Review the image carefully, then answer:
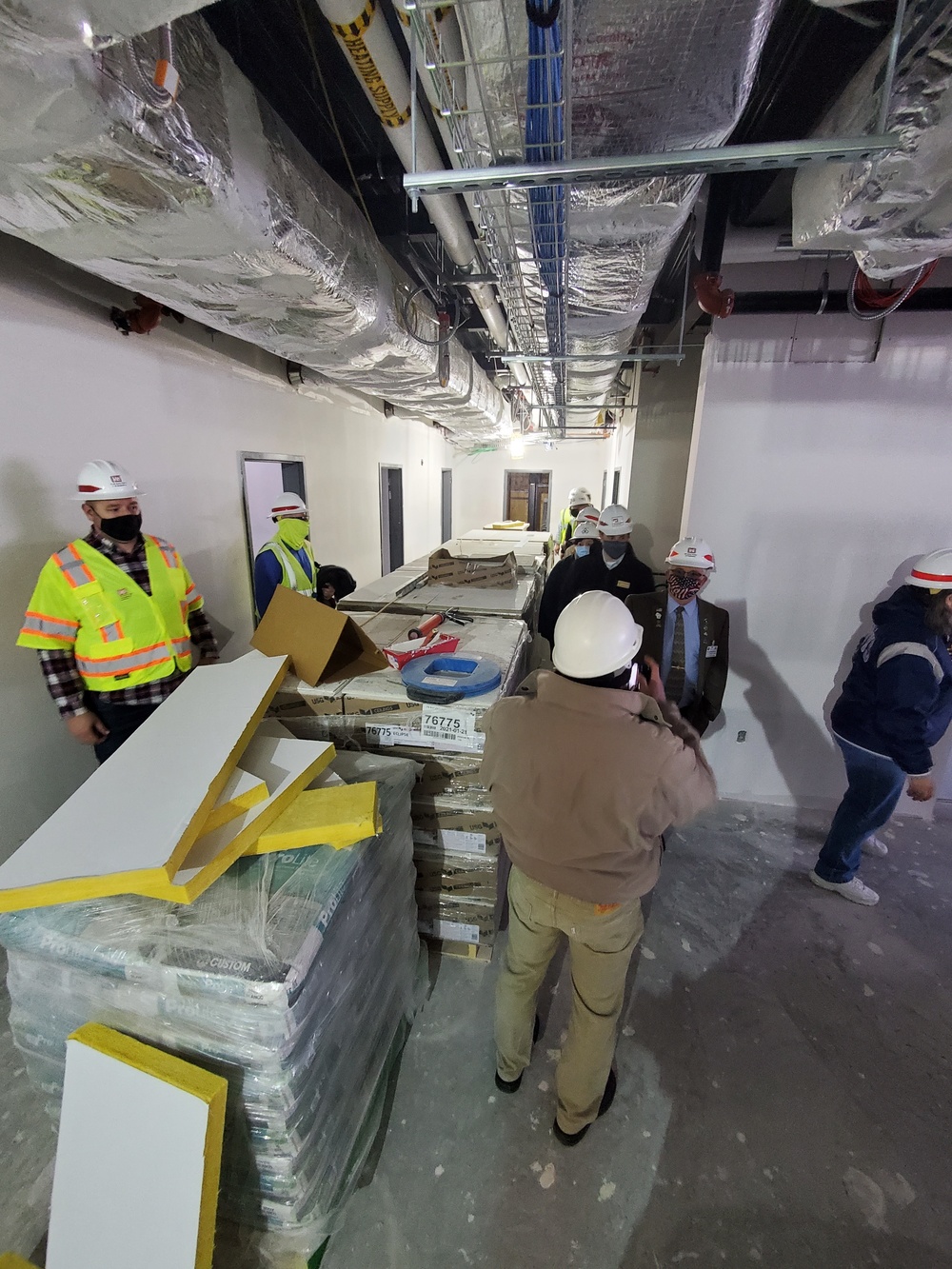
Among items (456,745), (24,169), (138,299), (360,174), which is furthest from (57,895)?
(360,174)

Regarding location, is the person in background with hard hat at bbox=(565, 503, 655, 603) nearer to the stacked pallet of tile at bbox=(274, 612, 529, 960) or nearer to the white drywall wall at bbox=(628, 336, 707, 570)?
the white drywall wall at bbox=(628, 336, 707, 570)

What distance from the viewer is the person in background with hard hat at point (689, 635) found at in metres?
2.14

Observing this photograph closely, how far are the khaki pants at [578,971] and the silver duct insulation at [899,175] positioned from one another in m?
1.65

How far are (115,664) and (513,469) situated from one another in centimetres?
834

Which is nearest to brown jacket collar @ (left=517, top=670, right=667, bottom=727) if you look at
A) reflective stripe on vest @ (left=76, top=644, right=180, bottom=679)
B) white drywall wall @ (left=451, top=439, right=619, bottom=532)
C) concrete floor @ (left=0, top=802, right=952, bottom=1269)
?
concrete floor @ (left=0, top=802, right=952, bottom=1269)

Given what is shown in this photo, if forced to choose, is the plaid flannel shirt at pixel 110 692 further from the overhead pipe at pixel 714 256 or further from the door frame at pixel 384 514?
the door frame at pixel 384 514

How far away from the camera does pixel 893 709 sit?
1.83 m

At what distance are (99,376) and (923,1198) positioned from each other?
12.3 feet

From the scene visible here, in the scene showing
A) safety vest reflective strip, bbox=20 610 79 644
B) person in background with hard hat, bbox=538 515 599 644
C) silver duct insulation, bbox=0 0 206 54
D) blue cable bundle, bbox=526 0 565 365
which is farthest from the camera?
person in background with hard hat, bbox=538 515 599 644

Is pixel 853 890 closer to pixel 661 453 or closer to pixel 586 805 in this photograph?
pixel 586 805

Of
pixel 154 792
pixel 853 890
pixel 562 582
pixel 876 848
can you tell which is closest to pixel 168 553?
pixel 154 792

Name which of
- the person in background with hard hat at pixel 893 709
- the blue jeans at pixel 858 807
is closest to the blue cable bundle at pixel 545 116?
the person in background with hard hat at pixel 893 709

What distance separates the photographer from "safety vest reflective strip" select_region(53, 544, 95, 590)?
5.86 feet

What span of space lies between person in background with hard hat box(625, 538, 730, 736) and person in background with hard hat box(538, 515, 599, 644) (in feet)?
3.71
